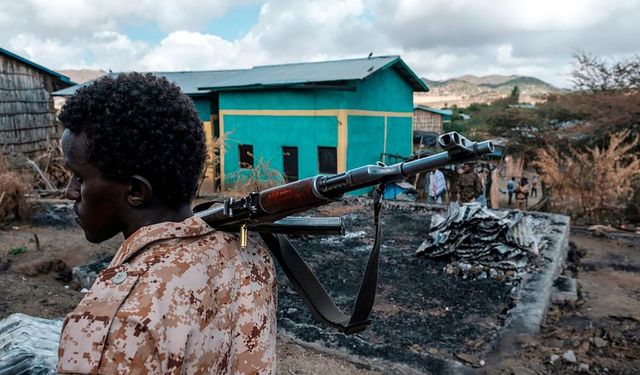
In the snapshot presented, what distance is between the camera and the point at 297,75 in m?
14.9

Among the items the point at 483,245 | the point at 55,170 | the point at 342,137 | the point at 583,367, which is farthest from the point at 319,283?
the point at 55,170

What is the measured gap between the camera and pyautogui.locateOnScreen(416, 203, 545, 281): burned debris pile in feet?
20.2

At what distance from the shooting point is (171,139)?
1066 mm

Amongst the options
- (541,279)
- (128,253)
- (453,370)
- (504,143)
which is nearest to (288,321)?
(453,370)

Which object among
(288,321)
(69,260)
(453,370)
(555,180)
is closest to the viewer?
(453,370)

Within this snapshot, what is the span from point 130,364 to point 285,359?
2.90 meters

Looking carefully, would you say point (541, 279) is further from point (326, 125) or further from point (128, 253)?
point (326, 125)

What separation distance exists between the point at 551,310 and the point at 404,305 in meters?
1.67

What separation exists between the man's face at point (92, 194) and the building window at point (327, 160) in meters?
12.9

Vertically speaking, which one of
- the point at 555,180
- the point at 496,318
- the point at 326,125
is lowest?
the point at 496,318

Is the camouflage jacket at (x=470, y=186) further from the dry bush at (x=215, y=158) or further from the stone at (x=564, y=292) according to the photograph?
the dry bush at (x=215, y=158)

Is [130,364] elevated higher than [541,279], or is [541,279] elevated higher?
[130,364]

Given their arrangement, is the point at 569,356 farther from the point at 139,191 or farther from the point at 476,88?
the point at 476,88

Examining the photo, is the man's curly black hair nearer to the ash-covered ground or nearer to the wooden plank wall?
the ash-covered ground
